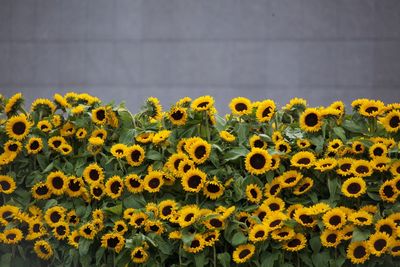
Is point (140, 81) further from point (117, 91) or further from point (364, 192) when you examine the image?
point (364, 192)

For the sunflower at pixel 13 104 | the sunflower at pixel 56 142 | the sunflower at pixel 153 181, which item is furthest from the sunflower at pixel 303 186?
the sunflower at pixel 13 104

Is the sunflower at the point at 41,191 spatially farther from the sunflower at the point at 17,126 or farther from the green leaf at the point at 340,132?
the green leaf at the point at 340,132

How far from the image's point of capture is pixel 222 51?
6.95 m

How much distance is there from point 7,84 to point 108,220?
4935 millimetres

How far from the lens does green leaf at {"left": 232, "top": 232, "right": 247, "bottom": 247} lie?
2322 mm

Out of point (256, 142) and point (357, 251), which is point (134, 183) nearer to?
point (256, 142)

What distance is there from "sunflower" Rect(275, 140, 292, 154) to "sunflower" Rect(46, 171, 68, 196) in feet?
2.30

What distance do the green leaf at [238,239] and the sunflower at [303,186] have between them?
22 cm

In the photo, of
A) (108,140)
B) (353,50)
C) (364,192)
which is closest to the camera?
(364,192)

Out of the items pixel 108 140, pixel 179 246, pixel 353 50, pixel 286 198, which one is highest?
pixel 353 50

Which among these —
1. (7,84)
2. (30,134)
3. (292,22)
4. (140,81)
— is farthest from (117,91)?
(30,134)

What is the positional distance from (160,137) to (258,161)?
33 centimetres

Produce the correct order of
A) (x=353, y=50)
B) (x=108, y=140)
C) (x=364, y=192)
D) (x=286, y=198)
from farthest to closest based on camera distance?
(x=353, y=50) → (x=108, y=140) → (x=286, y=198) → (x=364, y=192)

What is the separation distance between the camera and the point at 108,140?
2643mm
